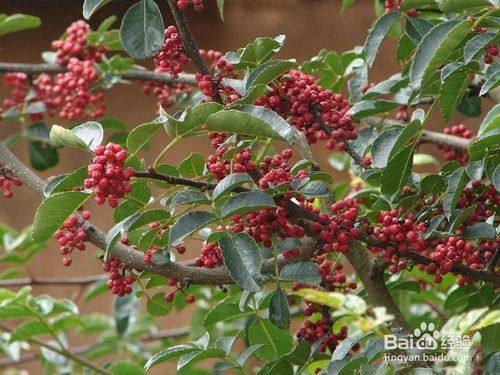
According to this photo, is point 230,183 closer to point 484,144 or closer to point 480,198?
point 484,144

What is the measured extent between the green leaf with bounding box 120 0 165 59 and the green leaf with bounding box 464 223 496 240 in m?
0.58

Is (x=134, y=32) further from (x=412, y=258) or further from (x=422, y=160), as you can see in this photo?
Result: (x=422, y=160)

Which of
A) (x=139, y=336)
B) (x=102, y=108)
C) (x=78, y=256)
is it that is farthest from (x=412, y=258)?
(x=78, y=256)

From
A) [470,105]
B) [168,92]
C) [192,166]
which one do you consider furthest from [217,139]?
[168,92]

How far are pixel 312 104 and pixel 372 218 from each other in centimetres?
23

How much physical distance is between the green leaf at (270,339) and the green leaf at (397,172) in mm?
361

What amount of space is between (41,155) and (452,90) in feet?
4.97

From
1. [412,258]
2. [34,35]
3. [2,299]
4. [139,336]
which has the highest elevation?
[34,35]

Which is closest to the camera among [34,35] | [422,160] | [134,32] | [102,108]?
[134,32]

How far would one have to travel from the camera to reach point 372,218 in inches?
65.5

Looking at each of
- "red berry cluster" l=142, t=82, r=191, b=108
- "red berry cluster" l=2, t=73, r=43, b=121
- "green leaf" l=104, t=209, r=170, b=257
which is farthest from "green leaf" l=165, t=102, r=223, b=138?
"red berry cluster" l=2, t=73, r=43, b=121

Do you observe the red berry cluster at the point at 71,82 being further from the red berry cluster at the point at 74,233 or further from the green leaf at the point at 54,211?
the green leaf at the point at 54,211

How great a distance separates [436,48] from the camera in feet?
4.52

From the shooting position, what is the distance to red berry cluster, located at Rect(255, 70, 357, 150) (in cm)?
156
